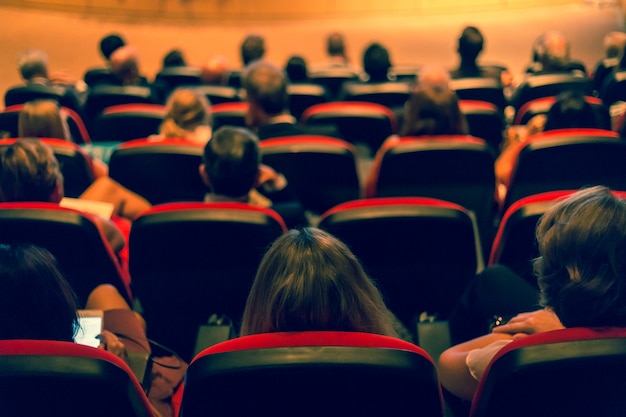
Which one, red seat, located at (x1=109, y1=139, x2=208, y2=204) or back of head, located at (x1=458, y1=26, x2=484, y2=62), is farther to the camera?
back of head, located at (x1=458, y1=26, x2=484, y2=62)

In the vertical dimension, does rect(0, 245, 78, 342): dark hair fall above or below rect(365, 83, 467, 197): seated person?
below

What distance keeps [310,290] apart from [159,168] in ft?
6.12

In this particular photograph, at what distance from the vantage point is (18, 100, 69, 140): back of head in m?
3.27

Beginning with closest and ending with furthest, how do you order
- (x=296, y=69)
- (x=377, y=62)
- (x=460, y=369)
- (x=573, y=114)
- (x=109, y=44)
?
(x=460, y=369)
(x=573, y=114)
(x=377, y=62)
(x=296, y=69)
(x=109, y=44)

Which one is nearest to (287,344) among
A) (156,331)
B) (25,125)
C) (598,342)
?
(598,342)

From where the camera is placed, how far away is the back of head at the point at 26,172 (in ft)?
7.35

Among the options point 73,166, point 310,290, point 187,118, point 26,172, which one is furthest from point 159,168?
point 310,290

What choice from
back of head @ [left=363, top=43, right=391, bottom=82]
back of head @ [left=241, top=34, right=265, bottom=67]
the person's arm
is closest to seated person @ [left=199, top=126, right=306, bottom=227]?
the person's arm

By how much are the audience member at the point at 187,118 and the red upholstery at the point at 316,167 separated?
19.3 inches

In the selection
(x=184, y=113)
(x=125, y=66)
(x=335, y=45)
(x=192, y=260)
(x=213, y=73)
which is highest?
(x=335, y=45)

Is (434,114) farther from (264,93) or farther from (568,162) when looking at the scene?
(264,93)

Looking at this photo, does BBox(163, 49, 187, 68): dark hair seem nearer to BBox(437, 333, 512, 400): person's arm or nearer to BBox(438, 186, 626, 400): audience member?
BBox(437, 333, 512, 400): person's arm

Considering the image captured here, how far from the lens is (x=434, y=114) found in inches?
126

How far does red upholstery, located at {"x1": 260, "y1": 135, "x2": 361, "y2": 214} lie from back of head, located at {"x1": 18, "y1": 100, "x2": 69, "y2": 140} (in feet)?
3.39
